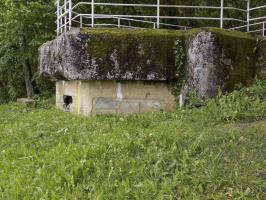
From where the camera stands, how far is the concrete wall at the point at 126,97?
340 inches

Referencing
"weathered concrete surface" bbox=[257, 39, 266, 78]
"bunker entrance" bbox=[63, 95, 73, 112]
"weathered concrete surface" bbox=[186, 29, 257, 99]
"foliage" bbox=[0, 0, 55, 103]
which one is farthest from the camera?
"foliage" bbox=[0, 0, 55, 103]

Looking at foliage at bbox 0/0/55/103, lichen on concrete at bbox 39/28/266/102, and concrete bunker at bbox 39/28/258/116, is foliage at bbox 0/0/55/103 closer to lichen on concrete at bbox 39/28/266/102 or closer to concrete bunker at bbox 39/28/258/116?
concrete bunker at bbox 39/28/258/116

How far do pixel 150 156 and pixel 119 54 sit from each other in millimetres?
3360

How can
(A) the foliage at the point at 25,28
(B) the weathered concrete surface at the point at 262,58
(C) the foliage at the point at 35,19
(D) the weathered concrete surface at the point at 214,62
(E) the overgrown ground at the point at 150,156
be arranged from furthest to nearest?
(A) the foliage at the point at 25,28 → (C) the foliage at the point at 35,19 → (B) the weathered concrete surface at the point at 262,58 → (D) the weathered concrete surface at the point at 214,62 → (E) the overgrown ground at the point at 150,156

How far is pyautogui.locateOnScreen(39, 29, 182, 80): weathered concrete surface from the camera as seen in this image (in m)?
8.30

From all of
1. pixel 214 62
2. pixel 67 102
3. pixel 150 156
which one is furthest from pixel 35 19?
pixel 150 156

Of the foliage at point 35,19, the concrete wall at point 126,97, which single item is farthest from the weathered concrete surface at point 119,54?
the foliage at point 35,19

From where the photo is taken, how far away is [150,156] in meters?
5.41

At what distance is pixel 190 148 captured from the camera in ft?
18.2

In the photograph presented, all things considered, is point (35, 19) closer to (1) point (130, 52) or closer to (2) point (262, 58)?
(1) point (130, 52)

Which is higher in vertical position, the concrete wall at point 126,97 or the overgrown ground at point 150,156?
the concrete wall at point 126,97

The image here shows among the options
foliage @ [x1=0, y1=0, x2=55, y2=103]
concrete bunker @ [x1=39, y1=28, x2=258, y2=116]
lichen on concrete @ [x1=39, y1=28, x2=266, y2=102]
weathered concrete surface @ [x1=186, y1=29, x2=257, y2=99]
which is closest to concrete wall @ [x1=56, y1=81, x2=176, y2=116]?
concrete bunker @ [x1=39, y1=28, x2=258, y2=116]

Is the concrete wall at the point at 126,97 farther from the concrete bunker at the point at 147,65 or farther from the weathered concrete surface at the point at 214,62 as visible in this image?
the weathered concrete surface at the point at 214,62

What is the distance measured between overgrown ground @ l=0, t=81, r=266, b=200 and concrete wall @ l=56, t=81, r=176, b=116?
0.71m
